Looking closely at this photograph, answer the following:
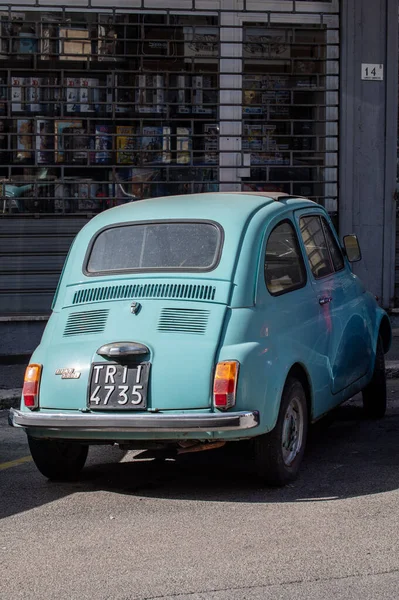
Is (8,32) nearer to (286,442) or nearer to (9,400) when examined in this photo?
(9,400)

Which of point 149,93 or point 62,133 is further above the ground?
point 149,93

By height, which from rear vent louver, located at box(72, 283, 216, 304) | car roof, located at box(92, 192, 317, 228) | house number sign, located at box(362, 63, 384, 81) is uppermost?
house number sign, located at box(362, 63, 384, 81)

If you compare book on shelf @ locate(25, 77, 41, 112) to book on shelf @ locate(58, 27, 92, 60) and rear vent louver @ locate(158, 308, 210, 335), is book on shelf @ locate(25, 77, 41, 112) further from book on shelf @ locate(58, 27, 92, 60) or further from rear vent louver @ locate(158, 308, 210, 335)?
rear vent louver @ locate(158, 308, 210, 335)

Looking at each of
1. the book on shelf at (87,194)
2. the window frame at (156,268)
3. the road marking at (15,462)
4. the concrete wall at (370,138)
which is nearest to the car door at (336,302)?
the window frame at (156,268)

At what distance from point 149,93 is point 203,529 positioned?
25.0 feet

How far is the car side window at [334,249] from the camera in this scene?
7781 millimetres

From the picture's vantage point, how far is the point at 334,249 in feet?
25.8

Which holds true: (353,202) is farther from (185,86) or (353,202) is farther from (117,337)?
(117,337)

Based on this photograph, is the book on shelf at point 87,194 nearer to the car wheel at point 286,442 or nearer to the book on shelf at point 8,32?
the book on shelf at point 8,32

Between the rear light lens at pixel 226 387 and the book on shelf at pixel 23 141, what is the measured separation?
6.72m

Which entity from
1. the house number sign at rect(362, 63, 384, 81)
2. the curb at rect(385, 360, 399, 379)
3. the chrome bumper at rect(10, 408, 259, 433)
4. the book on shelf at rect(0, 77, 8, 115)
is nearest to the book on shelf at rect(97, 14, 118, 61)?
the book on shelf at rect(0, 77, 8, 115)

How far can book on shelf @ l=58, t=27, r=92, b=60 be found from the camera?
11969 mm

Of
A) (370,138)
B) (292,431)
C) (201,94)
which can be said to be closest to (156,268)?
(292,431)

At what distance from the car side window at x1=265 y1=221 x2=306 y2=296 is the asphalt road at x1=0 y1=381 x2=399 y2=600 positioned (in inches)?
47.1
